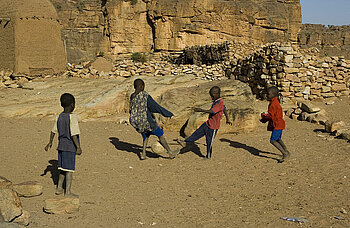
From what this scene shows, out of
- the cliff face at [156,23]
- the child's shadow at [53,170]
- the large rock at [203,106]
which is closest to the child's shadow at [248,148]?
the large rock at [203,106]

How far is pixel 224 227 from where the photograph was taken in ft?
10.1

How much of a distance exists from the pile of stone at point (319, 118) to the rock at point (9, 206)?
559 cm

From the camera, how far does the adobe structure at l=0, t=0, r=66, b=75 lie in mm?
11086

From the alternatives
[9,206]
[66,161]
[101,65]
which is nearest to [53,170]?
[66,161]

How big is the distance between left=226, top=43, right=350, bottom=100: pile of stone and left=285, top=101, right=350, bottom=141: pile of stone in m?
1.40

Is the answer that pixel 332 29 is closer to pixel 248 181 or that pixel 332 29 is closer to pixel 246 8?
pixel 246 8

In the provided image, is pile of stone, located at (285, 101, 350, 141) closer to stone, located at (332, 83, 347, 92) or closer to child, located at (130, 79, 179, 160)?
stone, located at (332, 83, 347, 92)

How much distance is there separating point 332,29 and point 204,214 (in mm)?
43793

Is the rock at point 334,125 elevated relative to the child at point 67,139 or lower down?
lower down

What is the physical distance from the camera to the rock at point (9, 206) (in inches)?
110

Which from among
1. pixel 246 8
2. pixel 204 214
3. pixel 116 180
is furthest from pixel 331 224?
pixel 246 8

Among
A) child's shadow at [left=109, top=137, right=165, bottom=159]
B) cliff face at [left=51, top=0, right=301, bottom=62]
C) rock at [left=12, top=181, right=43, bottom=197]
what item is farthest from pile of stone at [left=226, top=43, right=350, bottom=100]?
cliff face at [left=51, top=0, right=301, bottom=62]

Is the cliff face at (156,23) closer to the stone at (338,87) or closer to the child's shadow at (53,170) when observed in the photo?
the stone at (338,87)

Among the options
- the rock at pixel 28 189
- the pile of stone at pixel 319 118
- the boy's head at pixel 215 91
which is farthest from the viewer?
the pile of stone at pixel 319 118
